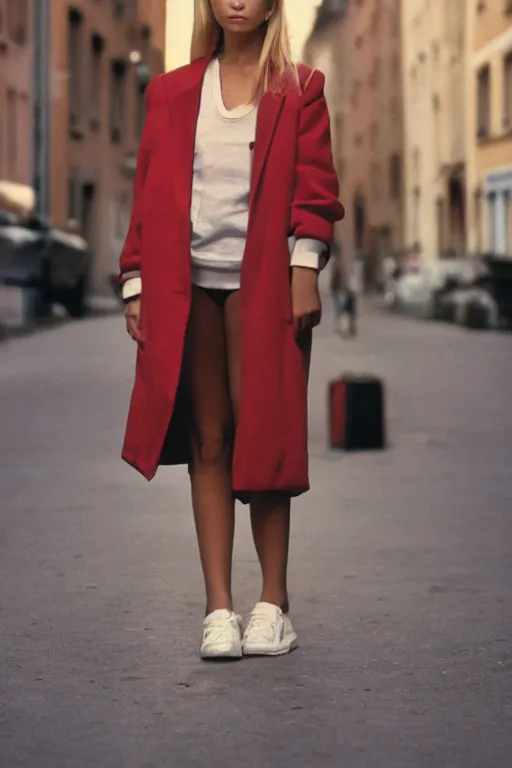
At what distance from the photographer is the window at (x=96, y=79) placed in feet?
102

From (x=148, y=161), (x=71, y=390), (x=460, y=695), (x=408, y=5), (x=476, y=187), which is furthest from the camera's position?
(x=408, y=5)

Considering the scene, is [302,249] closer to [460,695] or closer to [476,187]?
[460,695]

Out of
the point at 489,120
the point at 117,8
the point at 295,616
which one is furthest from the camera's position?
the point at 489,120

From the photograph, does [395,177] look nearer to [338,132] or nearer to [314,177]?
[338,132]

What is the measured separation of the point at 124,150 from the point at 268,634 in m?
27.4

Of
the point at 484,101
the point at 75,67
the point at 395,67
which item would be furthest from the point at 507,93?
the point at 395,67

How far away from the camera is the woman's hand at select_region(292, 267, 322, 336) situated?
15.5 ft

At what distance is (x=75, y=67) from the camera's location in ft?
98.8

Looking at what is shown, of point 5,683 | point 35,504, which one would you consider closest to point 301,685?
point 5,683

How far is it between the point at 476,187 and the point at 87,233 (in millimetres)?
6376

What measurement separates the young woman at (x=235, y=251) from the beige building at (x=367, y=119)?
35083mm

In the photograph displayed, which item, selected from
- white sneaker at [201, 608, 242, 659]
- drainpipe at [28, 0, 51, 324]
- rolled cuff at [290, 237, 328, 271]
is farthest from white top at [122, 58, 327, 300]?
drainpipe at [28, 0, 51, 324]

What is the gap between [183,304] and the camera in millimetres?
4707

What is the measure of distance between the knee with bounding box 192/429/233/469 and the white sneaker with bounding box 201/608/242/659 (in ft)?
1.20
